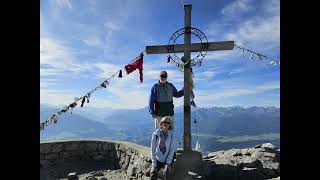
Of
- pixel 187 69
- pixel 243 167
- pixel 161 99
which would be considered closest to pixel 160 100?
pixel 161 99

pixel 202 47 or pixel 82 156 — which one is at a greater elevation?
pixel 202 47

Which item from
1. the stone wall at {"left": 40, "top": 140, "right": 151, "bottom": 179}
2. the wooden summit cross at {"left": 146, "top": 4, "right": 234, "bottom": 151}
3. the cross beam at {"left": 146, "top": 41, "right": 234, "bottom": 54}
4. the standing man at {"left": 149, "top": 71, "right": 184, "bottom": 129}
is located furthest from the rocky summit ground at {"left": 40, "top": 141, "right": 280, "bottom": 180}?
the cross beam at {"left": 146, "top": 41, "right": 234, "bottom": 54}

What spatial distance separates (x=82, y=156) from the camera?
11.5 meters

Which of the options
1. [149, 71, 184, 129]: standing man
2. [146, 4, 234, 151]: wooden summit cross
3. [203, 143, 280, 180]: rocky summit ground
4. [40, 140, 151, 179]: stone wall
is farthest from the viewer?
[40, 140, 151, 179]: stone wall

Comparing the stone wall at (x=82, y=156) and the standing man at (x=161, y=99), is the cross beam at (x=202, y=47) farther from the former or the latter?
the stone wall at (x=82, y=156)

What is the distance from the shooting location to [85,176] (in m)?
9.99

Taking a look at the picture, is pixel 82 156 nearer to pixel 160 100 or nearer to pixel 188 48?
pixel 160 100

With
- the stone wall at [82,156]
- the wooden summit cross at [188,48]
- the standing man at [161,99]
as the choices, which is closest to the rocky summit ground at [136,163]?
the stone wall at [82,156]

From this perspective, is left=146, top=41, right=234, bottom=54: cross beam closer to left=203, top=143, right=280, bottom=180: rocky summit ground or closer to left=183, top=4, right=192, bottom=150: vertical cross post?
left=183, top=4, right=192, bottom=150: vertical cross post

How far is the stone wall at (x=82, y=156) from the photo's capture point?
34.6ft

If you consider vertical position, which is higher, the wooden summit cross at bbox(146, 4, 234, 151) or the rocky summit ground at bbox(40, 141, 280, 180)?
the wooden summit cross at bbox(146, 4, 234, 151)

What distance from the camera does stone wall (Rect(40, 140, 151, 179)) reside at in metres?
10.5
